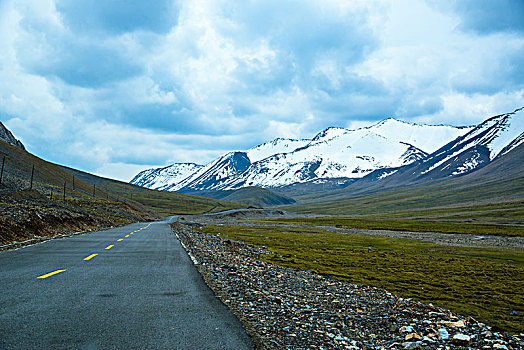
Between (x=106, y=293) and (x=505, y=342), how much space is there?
12339 millimetres

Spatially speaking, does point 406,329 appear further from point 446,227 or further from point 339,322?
point 446,227

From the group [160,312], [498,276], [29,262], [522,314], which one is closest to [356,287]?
[522,314]

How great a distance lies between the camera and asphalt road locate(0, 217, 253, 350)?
7742 mm

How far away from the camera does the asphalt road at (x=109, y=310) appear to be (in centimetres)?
774

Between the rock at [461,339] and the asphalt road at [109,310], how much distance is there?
6049 millimetres

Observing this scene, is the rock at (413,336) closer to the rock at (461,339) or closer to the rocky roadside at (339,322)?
the rocky roadside at (339,322)

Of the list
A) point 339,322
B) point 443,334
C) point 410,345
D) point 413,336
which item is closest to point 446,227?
point 443,334

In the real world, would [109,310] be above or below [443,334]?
above

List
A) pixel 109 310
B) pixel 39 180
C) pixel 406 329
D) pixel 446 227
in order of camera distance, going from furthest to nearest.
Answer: pixel 39 180 < pixel 446 227 < pixel 406 329 < pixel 109 310

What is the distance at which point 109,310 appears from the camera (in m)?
9.86

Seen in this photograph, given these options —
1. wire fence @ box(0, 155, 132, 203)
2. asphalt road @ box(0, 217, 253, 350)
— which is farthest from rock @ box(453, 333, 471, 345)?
wire fence @ box(0, 155, 132, 203)

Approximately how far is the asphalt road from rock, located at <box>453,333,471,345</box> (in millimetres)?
6049

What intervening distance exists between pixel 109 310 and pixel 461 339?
9.91 metres

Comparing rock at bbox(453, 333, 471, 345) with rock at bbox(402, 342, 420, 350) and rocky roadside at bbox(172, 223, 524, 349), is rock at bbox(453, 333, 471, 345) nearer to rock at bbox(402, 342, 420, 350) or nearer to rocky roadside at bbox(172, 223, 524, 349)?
rocky roadside at bbox(172, 223, 524, 349)
